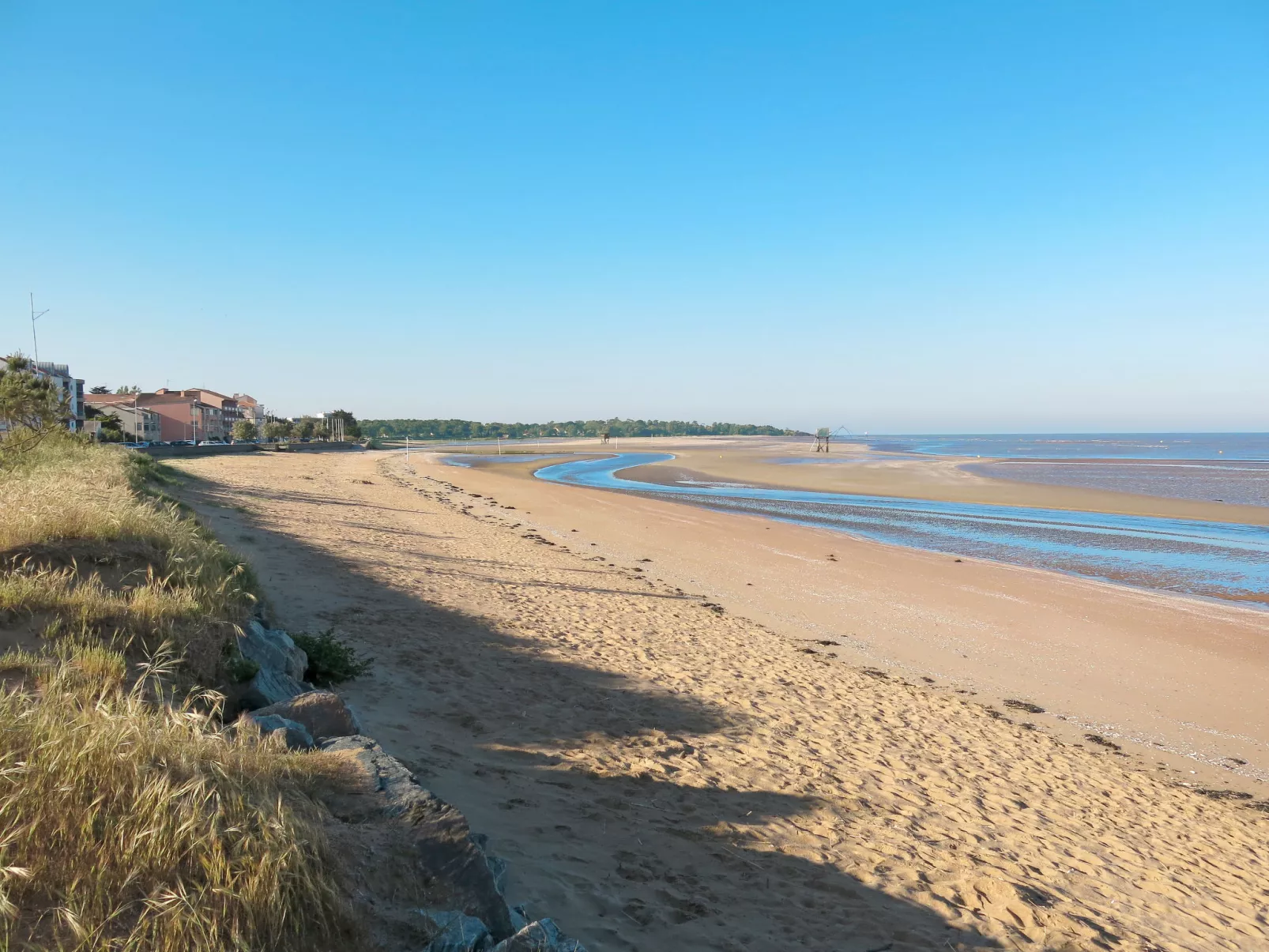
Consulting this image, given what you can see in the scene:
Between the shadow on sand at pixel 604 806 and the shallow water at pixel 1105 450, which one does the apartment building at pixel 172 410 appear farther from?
the shadow on sand at pixel 604 806

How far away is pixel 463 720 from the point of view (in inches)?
257

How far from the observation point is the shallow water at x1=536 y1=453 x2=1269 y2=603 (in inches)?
672

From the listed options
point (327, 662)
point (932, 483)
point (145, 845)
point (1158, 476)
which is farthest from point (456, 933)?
point (1158, 476)

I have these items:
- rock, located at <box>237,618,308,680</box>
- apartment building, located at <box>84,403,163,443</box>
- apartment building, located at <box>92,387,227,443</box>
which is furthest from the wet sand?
apartment building, located at <box>92,387,227,443</box>

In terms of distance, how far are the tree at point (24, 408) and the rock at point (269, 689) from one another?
40.6 ft

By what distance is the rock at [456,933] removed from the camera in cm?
271

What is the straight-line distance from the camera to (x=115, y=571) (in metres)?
6.08

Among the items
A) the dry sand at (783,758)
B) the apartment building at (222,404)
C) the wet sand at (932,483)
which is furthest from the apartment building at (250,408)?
the dry sand at (783,758)

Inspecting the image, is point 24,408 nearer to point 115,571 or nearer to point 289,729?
point 115,571

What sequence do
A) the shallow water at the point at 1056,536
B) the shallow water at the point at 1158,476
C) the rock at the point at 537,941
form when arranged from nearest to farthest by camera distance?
the rock at the point at 537,941, the shallow water at the point at 1056,536, the shallow water at the point at 1158,476

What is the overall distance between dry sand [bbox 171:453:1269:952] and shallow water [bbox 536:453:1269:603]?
2.89 m

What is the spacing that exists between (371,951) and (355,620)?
7309 mm

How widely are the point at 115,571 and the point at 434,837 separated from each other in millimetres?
4554

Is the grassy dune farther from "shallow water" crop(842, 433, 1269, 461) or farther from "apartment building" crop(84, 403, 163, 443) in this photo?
"apartment building" crop(84, 403, 163, 443)
